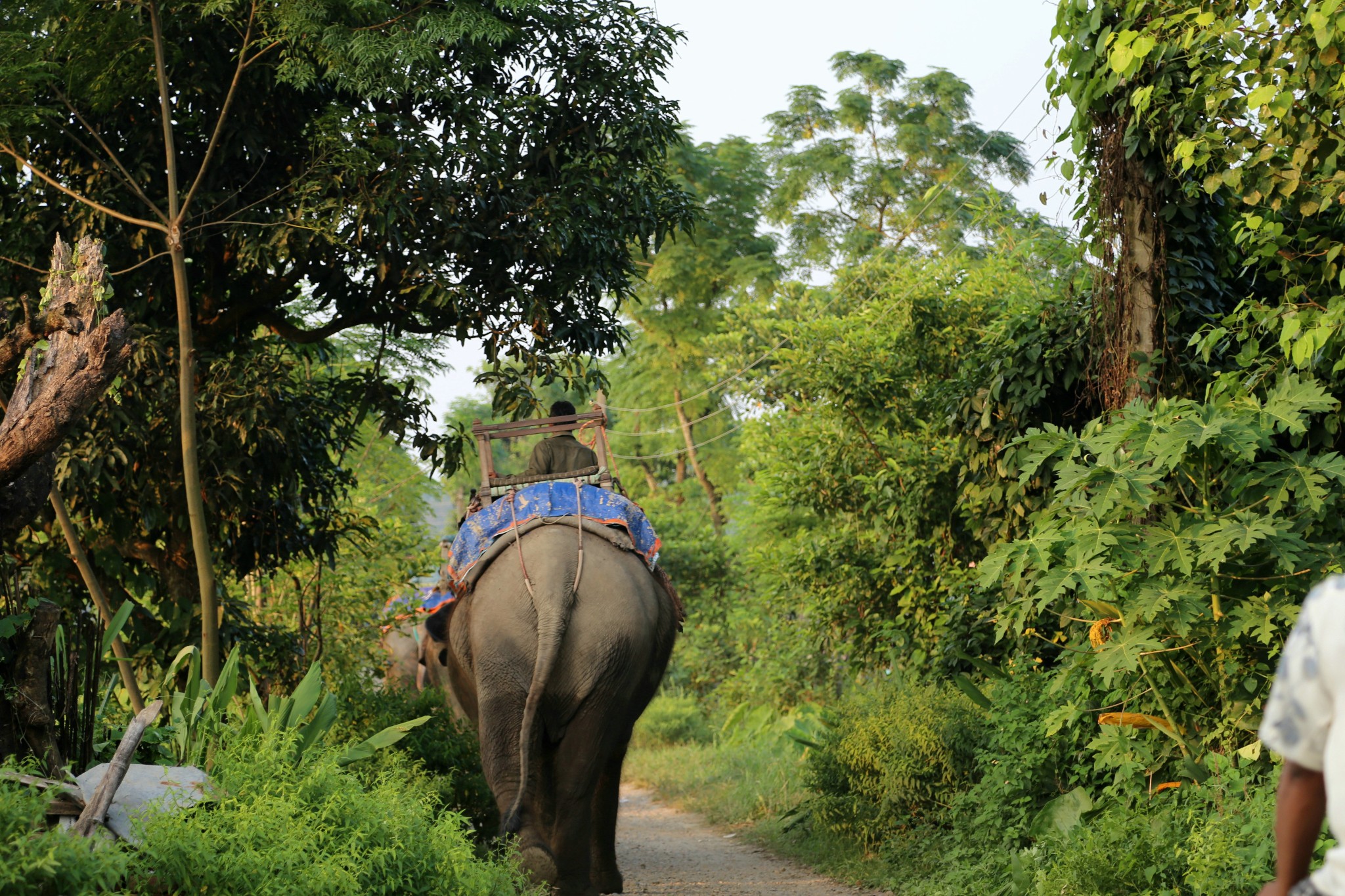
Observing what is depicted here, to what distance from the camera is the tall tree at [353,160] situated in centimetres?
784

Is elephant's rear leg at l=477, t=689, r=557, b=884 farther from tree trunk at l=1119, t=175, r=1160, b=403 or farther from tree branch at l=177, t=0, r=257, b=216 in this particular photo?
tree trunk at l=1119, t=175, r=1160, b=403

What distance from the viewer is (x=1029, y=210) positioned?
89.8 feet

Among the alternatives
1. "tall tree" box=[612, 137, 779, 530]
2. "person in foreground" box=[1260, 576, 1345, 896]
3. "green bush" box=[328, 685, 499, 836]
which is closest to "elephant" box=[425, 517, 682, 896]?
"green bush" box=[328, 685, 499, 836]

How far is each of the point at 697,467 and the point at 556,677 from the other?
18421 millimetres

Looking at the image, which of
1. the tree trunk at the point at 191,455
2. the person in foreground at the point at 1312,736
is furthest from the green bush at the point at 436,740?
the person in foreground at the point at 1312,736

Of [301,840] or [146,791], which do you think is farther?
[146,791]

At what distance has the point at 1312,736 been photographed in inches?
88.5

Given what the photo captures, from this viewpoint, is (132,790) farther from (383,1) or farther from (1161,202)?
(1161,202)

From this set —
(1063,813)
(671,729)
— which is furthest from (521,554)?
(671,729)

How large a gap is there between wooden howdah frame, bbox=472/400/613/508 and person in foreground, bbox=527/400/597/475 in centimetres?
8

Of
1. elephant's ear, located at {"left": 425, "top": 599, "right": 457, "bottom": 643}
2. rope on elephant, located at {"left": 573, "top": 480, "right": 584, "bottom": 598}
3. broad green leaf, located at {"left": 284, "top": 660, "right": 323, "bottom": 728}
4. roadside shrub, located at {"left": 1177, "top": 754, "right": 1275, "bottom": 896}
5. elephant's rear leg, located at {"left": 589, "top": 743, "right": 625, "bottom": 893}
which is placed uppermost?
rope on elephant, located at {"left": 573, "top": 480, "right": 584, "bottom": 598}

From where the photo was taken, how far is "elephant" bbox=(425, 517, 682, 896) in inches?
256

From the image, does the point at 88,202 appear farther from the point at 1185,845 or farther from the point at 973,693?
the point at 1185,845

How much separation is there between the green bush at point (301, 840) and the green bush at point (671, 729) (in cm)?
1384
